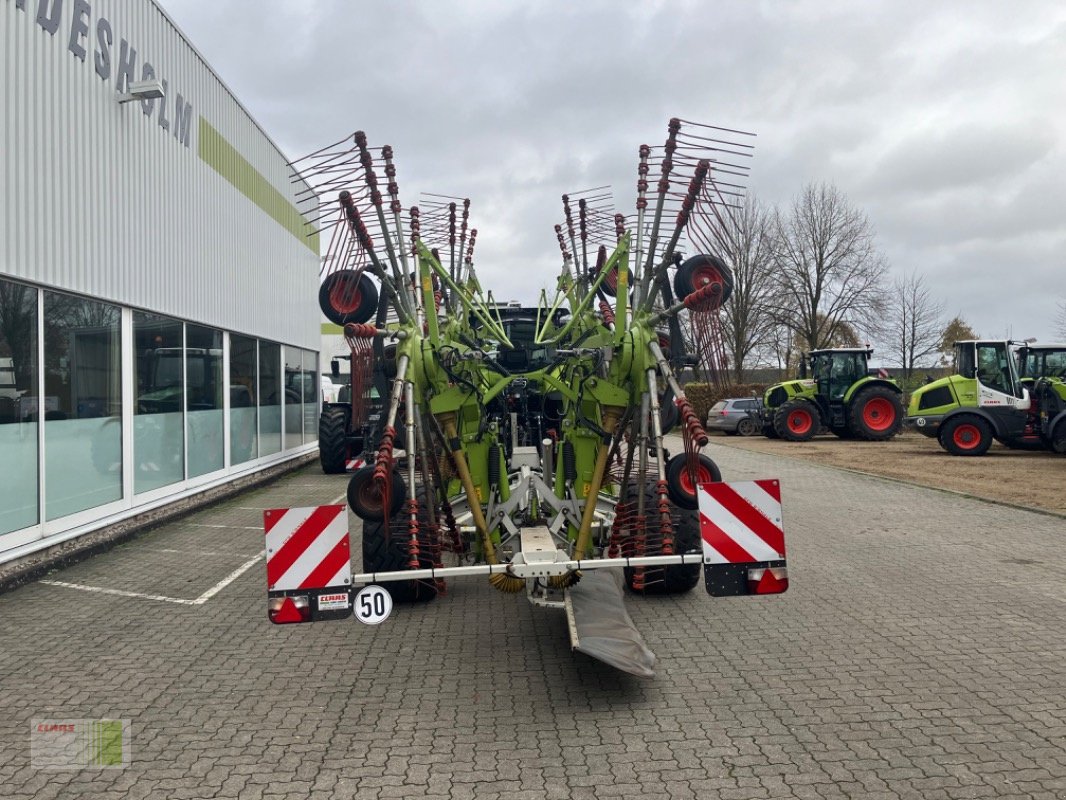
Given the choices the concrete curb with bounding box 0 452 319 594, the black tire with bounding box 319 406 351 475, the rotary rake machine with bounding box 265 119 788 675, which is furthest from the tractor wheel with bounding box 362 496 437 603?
the black tire with bounding box 319 406 351 475

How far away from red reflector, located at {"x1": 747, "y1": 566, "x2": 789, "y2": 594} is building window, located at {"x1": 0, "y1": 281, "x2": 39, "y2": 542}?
251 inches

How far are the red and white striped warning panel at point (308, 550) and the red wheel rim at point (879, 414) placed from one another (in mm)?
22936

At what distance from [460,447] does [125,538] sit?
18.6ft

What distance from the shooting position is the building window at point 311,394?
1981cm

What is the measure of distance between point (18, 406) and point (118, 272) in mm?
2542

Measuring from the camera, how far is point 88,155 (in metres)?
9.16

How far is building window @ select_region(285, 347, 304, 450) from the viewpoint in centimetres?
1784

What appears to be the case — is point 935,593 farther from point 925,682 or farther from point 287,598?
point 287,598

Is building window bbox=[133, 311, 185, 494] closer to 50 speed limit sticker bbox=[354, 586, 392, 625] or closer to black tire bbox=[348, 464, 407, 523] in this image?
black tire bbox=[348, 464, 407, 523]

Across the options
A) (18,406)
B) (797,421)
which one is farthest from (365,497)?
(797,421)

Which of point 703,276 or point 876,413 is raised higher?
point 703,276

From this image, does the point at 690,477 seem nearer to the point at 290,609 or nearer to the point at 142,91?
the point at 290,609

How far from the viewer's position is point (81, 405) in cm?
888

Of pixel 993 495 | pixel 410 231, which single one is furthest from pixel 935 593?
pixel 993 495
